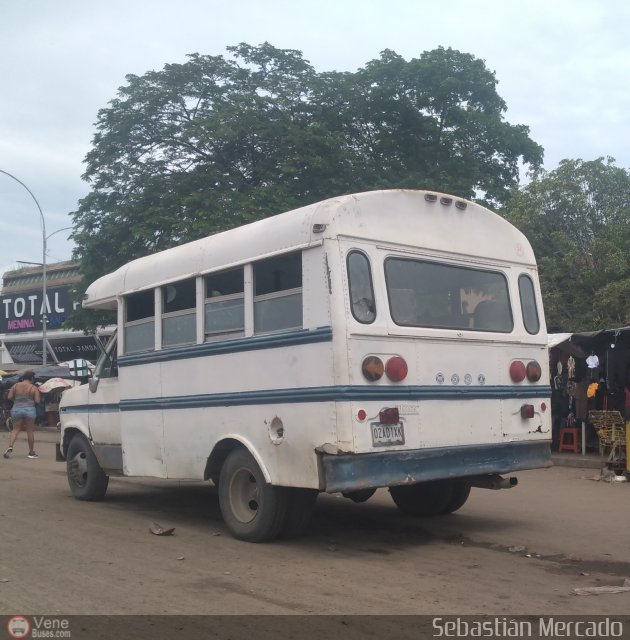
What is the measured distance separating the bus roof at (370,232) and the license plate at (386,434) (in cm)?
157

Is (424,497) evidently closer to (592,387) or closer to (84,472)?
(84,472)

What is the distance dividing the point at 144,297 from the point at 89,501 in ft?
9.74

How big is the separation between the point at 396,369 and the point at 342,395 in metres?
0.61

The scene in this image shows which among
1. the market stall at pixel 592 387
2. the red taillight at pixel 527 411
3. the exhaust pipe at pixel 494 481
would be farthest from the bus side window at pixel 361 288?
the market stall at pixel 592 387

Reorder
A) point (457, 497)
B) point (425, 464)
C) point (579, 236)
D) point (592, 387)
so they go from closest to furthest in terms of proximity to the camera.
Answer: point (425, 464) < point (457, 497) < point (592, 387) < point (579, 236)

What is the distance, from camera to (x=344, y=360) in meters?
→ 6.70

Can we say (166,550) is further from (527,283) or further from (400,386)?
(527,283)

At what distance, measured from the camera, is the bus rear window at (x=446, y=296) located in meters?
7.25

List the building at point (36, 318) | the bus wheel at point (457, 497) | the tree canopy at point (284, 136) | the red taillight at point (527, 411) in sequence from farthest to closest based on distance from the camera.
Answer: the building at point (36, 318) < the tree canopy at point (284, 136) < the bus wheel at point (457, 497) < the red taillight at point (527, 411)

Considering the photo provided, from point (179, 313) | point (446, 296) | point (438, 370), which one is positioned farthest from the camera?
point (179, 313)

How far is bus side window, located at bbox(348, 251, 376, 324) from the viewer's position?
22.6 ft

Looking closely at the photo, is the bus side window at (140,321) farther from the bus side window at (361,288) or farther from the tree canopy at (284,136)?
the tree canopy at (284,136)
